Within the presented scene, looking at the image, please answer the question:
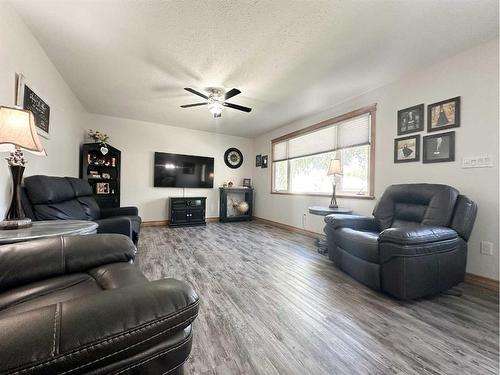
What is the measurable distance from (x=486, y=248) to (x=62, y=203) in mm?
4333

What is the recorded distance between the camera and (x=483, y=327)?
1514 millimetres

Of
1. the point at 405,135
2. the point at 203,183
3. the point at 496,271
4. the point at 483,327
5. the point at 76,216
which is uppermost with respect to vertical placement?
the point at 405,135

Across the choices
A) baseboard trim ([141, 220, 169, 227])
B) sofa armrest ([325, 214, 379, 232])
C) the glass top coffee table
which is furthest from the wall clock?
the glass top coffee table

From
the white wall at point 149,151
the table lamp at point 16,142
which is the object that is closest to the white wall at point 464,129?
the white wall at point 149,151

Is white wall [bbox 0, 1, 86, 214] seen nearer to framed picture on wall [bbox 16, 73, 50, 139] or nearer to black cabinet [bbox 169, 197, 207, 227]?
framed picture on wall [bbox 16, 73, 50, 139]

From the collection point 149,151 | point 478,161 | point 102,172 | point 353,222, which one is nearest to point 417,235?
point 353,222

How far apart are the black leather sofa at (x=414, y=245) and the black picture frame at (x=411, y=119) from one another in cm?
78

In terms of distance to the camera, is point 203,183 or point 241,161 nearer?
point 203,183

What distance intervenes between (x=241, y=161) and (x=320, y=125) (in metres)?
2.65

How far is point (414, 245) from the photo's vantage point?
1.76 metres

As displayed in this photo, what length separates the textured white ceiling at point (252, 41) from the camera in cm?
180

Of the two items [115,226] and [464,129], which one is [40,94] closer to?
[115,226]

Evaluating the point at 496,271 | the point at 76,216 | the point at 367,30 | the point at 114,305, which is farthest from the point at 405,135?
the point at 76,216

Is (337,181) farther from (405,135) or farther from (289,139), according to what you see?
(289,139)
